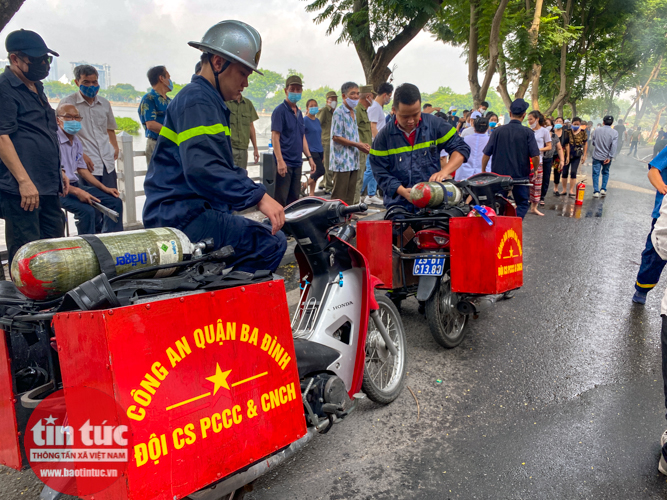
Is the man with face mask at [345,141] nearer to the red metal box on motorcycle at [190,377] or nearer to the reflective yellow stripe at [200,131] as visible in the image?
the reflective yellow stripe at [200,131]

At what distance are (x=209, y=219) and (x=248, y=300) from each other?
2.41 ft

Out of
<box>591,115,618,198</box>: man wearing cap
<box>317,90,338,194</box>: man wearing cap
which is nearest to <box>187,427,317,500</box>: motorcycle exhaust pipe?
<box>317,90,338,194</box>: man wearing cap

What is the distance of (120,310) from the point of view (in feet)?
4.55

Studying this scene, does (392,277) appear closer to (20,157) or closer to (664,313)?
(664,313)

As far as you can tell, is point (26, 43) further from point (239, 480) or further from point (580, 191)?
point (580, 191)

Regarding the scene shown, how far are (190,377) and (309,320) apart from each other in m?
1.26

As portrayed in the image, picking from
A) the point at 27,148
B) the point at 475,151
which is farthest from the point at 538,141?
the point at 27,148

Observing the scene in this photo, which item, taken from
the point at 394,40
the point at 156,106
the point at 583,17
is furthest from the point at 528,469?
the point at 583,17

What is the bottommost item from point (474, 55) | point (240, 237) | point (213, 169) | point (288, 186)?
point (288, 186)

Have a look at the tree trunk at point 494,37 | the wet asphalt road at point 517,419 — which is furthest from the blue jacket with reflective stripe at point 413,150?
the tree trunk at point 494,37

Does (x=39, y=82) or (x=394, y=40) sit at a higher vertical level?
(x=394, y=40)

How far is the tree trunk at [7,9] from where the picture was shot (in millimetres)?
3697

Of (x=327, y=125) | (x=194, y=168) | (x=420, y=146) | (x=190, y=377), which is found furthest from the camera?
(x=327, y=125)

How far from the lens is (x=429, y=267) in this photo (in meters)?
3.74
